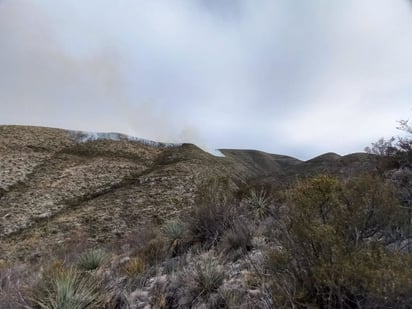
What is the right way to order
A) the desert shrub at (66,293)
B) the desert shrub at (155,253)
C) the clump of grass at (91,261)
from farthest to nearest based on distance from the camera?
1. the clump of grass at (91,261)
2. the desert shrub at (155,253)
3. the desert shrub at (66,293)

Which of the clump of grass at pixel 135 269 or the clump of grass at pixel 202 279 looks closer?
the clump of grass at pixel 202 279

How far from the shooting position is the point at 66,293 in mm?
5031

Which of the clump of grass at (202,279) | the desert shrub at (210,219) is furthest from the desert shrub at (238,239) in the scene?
the clump of grass at (202,279)

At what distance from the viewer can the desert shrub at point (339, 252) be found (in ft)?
10.5

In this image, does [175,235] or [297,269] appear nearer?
[297,269]

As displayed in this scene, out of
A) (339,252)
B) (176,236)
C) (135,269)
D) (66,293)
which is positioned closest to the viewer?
(339,252)

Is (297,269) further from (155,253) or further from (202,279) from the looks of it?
(155,253)

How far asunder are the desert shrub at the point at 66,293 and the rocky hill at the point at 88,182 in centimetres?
1176

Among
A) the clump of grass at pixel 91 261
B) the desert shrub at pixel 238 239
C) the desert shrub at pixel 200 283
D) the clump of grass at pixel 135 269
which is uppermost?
the desert shrub at pixel 238 239

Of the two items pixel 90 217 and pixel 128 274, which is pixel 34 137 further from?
pixel 128 274

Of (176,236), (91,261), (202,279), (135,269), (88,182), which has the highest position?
(88,182)

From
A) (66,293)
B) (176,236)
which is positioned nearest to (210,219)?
(176,236)

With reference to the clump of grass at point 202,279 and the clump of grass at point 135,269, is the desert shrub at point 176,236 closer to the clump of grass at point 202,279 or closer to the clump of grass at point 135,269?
the clump of grass at point 135,269

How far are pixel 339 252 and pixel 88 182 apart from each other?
3144 centimetres
